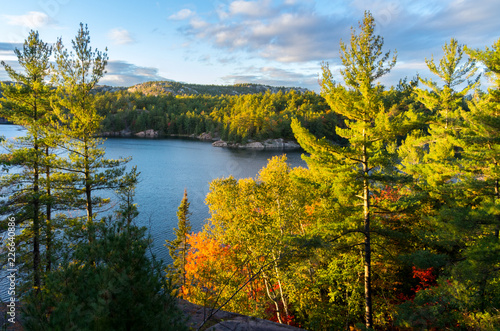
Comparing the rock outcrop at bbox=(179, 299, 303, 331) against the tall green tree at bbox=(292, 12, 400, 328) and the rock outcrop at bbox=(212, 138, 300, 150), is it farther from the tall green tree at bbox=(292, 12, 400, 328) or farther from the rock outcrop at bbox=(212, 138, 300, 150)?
the rock outcrop at bbox=(212, 138, 300, 150)

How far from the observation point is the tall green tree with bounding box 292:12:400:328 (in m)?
9.82

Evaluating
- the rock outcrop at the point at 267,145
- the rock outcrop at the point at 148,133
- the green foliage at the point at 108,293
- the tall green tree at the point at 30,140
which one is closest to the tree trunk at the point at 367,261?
the green foliage at the point at 108,293

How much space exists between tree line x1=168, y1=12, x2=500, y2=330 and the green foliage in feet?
4.69

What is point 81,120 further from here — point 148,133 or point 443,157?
point 148,133

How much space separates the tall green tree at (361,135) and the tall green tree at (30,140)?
11.9 metres

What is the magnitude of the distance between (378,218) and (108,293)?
11.8m

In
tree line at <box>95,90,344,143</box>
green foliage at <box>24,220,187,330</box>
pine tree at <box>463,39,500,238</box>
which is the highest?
tree line at <box>95,90,344,143</box>

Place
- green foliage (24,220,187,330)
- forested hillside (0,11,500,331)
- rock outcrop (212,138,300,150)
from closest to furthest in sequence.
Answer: green foliage (24,220,187,330)
forested hillside (0,11,500,331)
rock outcrop (212,138,300,150)

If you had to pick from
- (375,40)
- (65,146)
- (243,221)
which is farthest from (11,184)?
Answer: (375,40)

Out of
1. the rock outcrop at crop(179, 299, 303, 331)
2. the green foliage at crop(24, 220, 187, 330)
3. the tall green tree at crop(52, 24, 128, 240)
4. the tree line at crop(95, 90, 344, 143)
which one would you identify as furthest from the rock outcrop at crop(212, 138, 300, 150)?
the green foliage at crop(24, 220, 187, 330)

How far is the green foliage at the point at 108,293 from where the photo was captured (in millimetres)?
3338

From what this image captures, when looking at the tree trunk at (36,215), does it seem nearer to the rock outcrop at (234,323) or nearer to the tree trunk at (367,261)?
the rock outcrop at (234,323)

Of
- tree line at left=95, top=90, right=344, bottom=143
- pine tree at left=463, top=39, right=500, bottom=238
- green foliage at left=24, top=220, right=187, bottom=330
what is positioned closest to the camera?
green foliage at left=24, top=220, right=187, bottom=330

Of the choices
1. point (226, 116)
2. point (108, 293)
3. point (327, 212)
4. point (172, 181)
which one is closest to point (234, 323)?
point (108, 293)
